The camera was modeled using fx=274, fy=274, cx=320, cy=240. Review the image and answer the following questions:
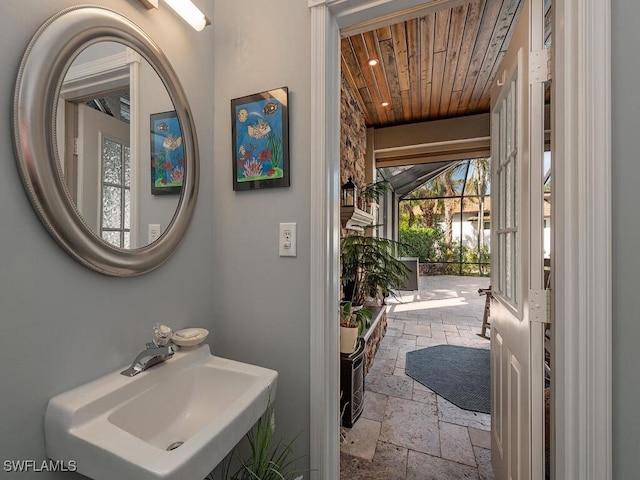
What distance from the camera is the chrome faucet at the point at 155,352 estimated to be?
0.88 meters

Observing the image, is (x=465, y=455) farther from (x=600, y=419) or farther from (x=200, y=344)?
(x=200, y=344)

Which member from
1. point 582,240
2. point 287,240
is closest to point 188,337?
point 287,240

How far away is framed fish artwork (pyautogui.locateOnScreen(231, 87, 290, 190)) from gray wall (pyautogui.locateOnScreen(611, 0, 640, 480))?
101 cm

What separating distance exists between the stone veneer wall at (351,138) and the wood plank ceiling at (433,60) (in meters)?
0.13

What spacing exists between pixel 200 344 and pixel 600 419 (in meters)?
1.29

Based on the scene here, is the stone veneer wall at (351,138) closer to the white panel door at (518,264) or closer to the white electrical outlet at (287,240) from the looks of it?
the white panel door at (518,264)

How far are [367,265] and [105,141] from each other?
6.38 feet

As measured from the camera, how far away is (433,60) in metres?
2.43

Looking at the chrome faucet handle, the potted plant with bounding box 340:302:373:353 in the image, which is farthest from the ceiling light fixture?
the potted plant with bounding box 340:302:373:353

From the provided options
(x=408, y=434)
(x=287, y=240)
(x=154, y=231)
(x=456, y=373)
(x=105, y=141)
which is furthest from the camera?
(x=456, y=373)

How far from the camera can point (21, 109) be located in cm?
66

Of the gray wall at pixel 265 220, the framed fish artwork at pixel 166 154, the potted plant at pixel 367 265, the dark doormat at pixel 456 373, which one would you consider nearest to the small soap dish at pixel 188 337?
the gray wall at pixel 265 220

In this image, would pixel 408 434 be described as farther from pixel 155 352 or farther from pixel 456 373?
pixel 155 352

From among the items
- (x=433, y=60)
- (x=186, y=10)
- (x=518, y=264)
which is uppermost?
(x=433, y=60)
